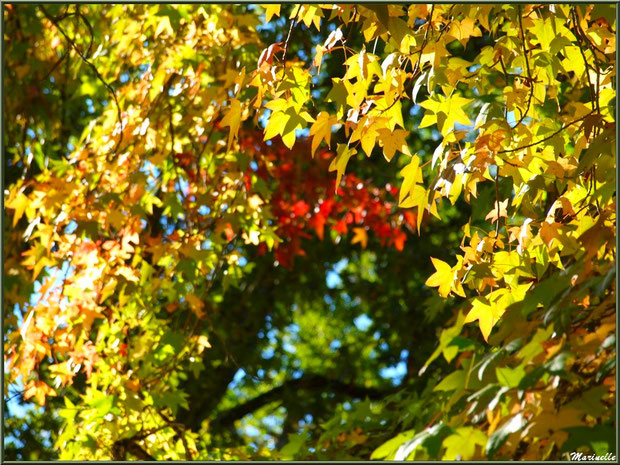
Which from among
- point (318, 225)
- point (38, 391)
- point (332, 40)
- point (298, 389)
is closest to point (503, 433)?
point (332, 40)

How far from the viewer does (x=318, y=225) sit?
14.0 feet

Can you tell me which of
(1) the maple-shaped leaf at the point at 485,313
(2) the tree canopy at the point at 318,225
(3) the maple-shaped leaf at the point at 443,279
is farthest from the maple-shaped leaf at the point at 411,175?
(1) the maple-shaped leaf at the point at 485,313

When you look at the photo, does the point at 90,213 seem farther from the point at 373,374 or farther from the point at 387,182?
the point at 373,374

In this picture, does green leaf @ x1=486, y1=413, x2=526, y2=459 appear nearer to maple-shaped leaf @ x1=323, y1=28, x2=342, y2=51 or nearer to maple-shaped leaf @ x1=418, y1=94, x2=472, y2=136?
maple-shaped leaf @ x1=418, y1=94, x2=472, y2=136

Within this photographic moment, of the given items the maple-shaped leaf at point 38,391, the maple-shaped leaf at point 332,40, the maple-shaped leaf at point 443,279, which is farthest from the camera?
the maple-shaped leaf at point 38,391

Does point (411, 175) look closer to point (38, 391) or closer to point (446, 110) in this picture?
point (446, 110)

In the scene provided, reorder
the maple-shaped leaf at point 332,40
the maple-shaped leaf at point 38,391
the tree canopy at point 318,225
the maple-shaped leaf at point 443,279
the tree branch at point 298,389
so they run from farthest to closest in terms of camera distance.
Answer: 1. the tree branch at point 298,389
2. the maple-shaped leaf at point 38,391
3. the maple-shaped leaf at point 443,279
4. the maple-shaped leaf at point 332,40
5. the tree canopy at point 318,225

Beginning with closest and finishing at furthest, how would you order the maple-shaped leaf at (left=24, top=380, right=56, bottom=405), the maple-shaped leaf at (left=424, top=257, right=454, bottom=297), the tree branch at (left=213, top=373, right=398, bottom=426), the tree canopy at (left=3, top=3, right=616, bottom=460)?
the tree canopy at (left=3, top=3, right=616, bottom=460)
the maple-shaped leaf at (left=424, top=257, right=454, bottom=297)
the maple-shaped leaf at (left=24, top=380, right=56, bottom=405)
the tree branch at (left=213, top=373, right=398, bottom=426)

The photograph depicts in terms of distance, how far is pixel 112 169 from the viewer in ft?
10.2

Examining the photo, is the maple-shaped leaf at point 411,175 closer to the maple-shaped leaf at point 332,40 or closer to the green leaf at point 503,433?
the maple-shaped leaf at point 332,40

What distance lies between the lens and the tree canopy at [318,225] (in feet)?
4.32

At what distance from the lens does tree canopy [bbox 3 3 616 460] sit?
132cm

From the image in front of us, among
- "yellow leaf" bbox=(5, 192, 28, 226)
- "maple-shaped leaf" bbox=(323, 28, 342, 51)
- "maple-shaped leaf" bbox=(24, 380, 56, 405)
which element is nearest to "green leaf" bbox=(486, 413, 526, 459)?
"maple-shaped leaf" bbox=(323, 28, 342, 51)

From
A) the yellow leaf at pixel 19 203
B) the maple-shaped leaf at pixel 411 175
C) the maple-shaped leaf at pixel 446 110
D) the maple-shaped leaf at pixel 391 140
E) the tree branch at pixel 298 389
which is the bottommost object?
the maple-shaped leaf at pixel 411 175
